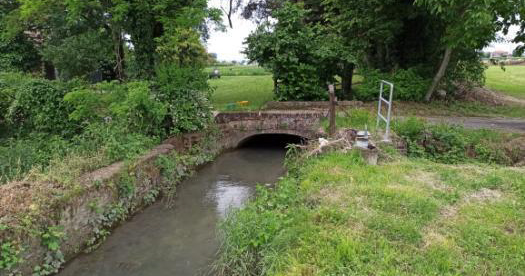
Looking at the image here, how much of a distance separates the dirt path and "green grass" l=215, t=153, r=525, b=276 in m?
3.97

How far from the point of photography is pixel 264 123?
39.9ft

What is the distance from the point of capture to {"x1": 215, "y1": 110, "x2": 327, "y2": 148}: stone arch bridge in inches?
468

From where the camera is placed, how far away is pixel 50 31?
1695 centimetres

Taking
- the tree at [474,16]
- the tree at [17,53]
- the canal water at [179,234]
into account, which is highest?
the tree at [474,16]

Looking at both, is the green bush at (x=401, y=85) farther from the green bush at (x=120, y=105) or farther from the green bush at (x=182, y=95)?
the green bush at (x=120, y=105)

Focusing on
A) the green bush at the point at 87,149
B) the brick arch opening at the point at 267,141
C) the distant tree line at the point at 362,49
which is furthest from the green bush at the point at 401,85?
the green bush at the point at 87,149

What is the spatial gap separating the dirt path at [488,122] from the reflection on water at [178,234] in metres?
5.33

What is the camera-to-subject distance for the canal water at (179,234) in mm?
5512

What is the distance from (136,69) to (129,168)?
4.70m

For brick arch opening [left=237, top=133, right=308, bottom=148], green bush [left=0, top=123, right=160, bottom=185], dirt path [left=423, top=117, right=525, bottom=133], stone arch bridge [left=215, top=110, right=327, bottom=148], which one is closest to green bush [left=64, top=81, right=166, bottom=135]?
green bush [left=0, top=123, right=160, bottom=185]

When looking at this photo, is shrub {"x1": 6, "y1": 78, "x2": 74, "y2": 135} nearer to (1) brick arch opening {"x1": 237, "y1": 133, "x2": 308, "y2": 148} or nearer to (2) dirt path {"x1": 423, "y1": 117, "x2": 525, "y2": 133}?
(1) brick arch opening {"x1": 237, "y1": 133, "x2": 308, "y2": 148}

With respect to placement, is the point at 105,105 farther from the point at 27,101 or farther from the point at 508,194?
the point at 508,194

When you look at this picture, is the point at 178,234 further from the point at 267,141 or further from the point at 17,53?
the point at 17,53

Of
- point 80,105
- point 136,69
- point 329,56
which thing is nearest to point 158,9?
point 136,69
